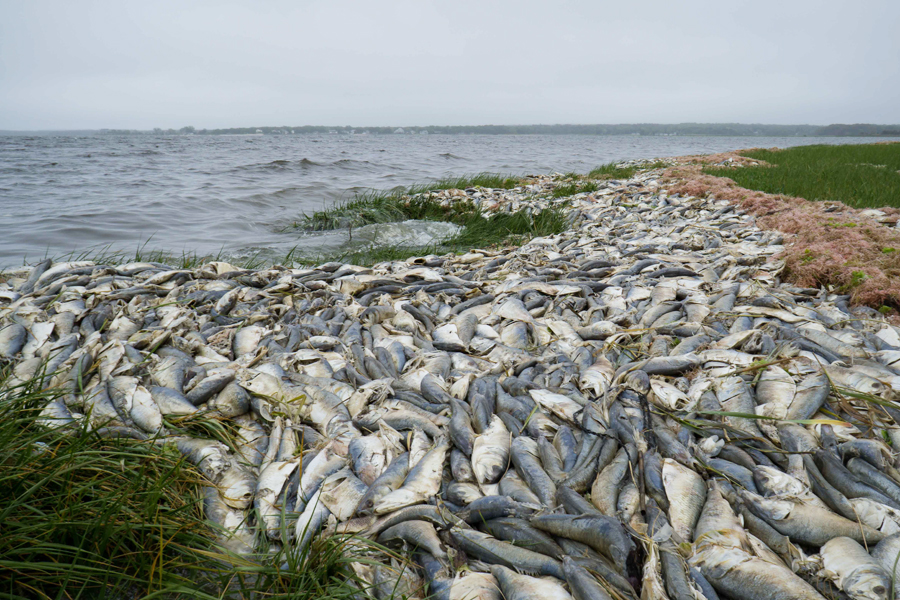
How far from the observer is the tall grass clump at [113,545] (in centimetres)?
154

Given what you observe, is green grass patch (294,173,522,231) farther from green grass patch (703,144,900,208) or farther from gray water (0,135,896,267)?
green grass patch (703,144,900,208)

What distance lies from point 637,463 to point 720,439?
0.44m

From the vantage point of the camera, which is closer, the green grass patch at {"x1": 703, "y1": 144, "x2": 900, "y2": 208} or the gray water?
the green grass patch at {"x1": 703, "y1": 144, "x2": 900, "y2": 208}

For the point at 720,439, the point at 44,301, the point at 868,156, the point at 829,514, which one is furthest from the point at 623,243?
the point at 868,156

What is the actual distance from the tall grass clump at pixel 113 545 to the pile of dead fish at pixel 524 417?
5.6 inches

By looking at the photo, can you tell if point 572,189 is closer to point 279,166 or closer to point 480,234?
point 480,234

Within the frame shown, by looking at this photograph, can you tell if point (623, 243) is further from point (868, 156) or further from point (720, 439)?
point (868, 156)

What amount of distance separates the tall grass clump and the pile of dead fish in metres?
0.14

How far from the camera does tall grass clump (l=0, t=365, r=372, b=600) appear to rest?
1.54 meters

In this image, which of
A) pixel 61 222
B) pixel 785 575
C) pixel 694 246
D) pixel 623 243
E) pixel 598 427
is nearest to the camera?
pixel 785 575

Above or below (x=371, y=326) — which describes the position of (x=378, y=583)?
below

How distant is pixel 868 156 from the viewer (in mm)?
17953

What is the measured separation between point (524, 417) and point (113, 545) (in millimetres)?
1901

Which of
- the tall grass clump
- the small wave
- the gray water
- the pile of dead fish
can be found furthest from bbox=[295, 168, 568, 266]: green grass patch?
the small wave
